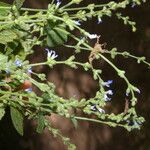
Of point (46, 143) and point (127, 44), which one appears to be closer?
point (46, 143)

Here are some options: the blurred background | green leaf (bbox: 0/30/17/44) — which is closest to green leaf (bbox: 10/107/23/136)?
green leaf (bbox: 0/30/17/44)

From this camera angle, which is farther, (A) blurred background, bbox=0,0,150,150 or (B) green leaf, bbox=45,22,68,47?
(A) blurred background, bbox=0,0,150,150

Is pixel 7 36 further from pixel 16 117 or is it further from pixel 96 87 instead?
pixel 96 87

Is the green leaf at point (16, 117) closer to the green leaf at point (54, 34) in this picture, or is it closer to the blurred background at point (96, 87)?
the green leaf at point (54, 34)

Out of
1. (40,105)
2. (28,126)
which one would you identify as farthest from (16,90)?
(28,126)

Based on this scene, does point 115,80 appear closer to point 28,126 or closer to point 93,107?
point 28,126

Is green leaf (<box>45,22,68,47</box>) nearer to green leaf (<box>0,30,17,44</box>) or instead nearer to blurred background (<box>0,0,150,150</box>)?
green leaf (<box>0,30,17,44</box>)

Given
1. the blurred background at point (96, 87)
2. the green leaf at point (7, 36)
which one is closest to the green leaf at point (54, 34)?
the green leaf at point (7, 36)
